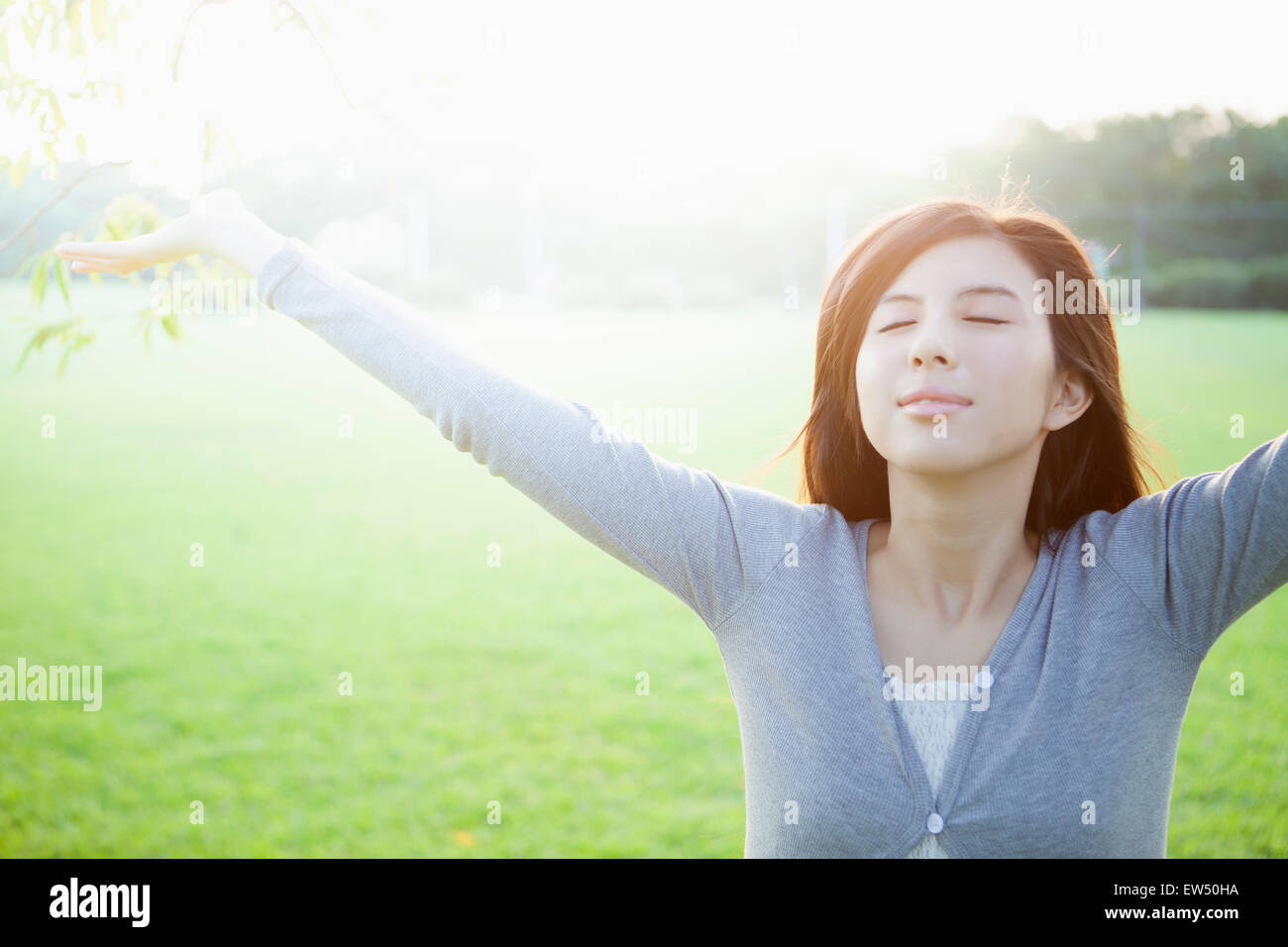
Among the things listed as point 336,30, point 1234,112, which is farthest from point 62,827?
point 1234,112

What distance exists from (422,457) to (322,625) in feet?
12.4

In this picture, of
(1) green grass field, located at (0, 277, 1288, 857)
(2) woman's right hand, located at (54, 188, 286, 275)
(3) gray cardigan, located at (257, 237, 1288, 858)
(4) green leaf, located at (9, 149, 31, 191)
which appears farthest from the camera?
(1) green grass field, located at (0, 277, 1288, 857)

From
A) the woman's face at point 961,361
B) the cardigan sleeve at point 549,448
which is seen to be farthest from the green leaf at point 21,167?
the woman's face at point 961,361

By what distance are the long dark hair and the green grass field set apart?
176 mm

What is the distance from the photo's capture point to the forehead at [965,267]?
1220 millimetres

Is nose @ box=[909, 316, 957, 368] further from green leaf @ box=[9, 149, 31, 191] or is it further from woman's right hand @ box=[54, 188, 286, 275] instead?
green leaf @ box=[9, 149, 31, 191]

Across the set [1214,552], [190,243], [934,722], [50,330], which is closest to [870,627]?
[934,722]

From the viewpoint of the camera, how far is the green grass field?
3020 millimetres

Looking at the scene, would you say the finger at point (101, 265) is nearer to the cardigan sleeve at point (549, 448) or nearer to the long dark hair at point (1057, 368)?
the cardigan sleeve at point (549, 448)

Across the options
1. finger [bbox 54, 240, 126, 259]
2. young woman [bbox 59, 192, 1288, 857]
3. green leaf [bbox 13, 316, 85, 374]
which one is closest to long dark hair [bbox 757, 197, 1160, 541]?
young woman [bbox 59, 192, 1288, 857]
